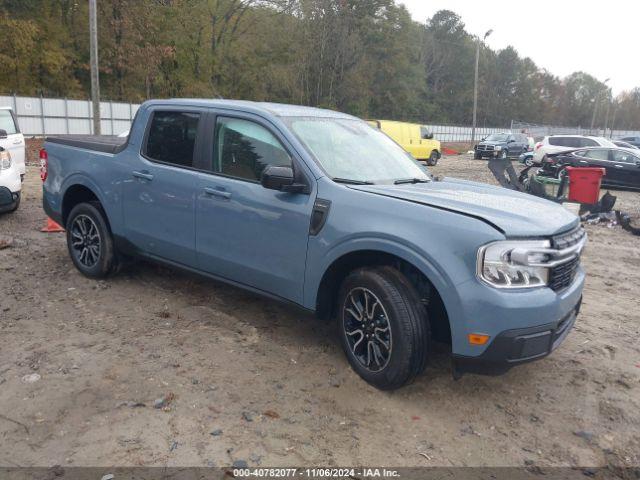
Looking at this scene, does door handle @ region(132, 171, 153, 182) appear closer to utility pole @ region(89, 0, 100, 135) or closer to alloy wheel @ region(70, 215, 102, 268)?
alloy wheel @ region(70, 215, 102, 268)

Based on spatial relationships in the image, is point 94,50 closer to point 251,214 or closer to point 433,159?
point 433,159

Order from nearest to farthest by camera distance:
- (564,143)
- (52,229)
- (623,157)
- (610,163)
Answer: (52,229) < (623,157) < (610,163) < (564,143)

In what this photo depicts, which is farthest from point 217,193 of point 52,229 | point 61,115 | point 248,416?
point 61,115

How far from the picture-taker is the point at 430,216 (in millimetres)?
3434

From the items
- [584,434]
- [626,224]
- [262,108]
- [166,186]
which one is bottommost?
[584,434]

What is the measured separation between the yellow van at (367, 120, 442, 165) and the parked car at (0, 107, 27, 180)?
1295 centimetres

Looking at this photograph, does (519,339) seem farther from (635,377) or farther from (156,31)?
(156,31)

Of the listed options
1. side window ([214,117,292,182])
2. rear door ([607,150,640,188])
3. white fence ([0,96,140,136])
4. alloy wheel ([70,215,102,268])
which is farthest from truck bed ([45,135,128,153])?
white fence ([0,96,140,136])

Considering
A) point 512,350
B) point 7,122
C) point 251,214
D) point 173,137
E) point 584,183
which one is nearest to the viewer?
point 512,350

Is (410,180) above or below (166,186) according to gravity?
above

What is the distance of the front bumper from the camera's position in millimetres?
3209

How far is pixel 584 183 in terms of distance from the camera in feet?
38.4

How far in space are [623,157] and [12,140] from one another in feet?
55.6

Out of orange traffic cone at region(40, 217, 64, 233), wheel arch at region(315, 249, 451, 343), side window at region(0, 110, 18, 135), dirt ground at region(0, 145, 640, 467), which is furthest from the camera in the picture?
side window at region(0, 110, 18, 135)
